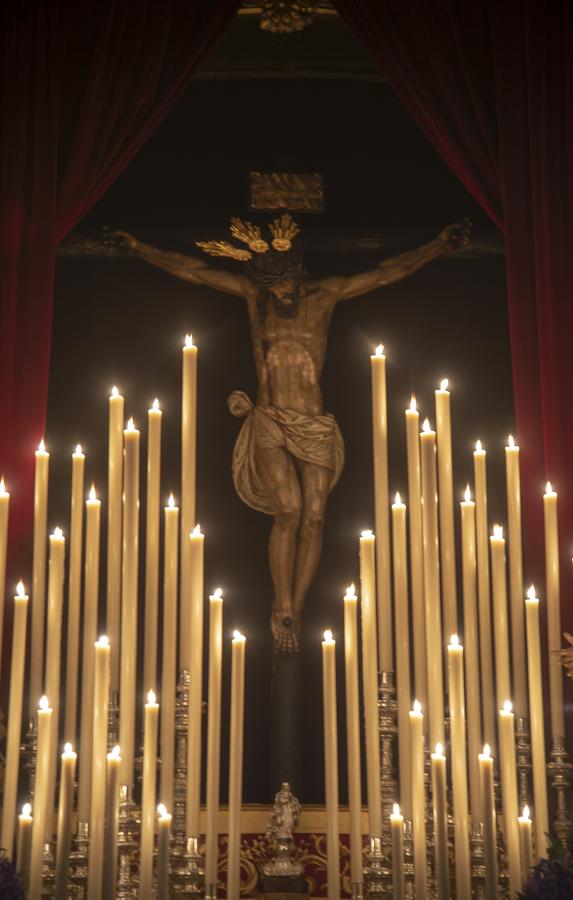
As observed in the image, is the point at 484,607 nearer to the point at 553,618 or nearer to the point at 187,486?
the point at 553,618

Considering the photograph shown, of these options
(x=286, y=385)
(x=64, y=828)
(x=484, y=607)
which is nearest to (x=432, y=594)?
(x=484, y=607)

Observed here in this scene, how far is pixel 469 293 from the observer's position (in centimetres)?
488

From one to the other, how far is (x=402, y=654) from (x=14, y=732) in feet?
3.00

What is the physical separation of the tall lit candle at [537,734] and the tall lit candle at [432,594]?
22cm

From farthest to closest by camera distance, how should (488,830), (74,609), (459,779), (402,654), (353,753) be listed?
(74,609)
(402,654)
(353,753)
(459,779)
(488,830)

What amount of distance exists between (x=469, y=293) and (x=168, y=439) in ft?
3.61

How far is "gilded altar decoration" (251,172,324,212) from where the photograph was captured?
4.81 m

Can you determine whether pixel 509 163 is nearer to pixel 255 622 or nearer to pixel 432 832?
pixel 255 622

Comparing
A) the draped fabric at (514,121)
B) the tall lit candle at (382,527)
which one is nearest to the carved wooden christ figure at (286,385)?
the draped fabric at (514,121)

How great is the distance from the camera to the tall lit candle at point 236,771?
315 centimetres

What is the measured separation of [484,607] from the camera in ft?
12.4

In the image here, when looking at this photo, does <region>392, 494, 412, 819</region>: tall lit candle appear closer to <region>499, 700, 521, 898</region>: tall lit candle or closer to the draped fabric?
<region>499, 700, 521, 898</region>: tall lit candle

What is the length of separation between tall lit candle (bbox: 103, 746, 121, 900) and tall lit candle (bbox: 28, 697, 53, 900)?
162 mm

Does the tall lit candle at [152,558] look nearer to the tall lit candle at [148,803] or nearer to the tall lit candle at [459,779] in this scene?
the tall lit candle at [148,803]
